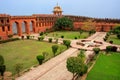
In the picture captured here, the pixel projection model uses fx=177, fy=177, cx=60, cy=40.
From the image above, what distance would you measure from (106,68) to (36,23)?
33207 mm

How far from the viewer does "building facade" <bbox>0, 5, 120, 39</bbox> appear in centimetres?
4088

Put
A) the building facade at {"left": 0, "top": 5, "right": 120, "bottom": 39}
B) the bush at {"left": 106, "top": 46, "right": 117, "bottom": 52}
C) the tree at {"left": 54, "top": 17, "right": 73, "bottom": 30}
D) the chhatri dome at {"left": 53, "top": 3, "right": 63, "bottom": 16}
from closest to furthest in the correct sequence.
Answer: the bush at {"left": 106, "top": 46, "right": 117, "bottom": 52} < the building facade at {"left": 0, "top": 5, "right": 120, "bottom": 39} < the tree at {"left": 54, "top": 17, "right": 73, "bottom": 30} < the chhatri dome at {"left": 53, "top": 3, "right": 63, "bottom": 16}

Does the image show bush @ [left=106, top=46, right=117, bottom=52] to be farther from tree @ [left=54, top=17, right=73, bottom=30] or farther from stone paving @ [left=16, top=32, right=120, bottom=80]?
tree @ [left=54, top=17, right=73, bottom=30]

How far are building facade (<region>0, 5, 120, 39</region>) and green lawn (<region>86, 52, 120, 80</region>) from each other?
24.3 metres

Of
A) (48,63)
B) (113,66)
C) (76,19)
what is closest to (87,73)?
(113,66)

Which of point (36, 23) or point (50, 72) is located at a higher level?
point (36, 23)

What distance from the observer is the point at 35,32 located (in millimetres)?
49812

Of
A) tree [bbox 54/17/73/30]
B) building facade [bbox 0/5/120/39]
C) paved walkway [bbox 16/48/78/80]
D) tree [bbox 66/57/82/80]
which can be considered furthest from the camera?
tree [bbox 54/17/73/30]

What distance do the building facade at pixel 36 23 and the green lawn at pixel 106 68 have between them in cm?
2432

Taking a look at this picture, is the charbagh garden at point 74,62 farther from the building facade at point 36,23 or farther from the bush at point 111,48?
the building facade at point 36,23

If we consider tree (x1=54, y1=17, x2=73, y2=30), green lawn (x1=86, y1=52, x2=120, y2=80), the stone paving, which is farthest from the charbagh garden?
tree (x1=54, y1=17, x2=73, y2=30)

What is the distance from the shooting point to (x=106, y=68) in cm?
2003

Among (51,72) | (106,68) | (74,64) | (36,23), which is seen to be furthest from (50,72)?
(36,23)

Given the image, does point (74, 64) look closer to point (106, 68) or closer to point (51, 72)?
point (51, 72)
